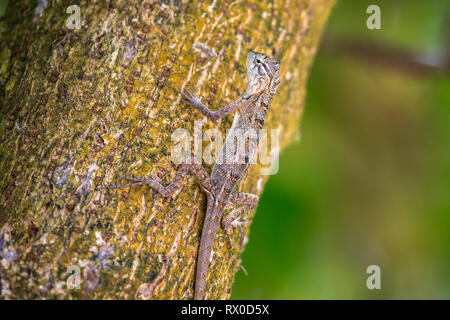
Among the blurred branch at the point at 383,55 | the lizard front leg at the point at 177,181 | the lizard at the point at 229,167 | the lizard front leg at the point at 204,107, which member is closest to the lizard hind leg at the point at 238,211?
the lizard at the point at 229,167

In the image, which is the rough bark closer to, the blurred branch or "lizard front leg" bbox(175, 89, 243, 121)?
"lizard front leg" bbox(175, 89, 243, 121)

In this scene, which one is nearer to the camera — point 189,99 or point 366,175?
point 189,99

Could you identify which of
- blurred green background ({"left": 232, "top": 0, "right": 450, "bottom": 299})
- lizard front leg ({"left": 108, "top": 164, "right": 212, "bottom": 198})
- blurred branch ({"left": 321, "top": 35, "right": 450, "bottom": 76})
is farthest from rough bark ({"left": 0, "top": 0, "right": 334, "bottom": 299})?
blurred branch ({"left": 321, "top": 35, "right": 450, "bottom": 76})

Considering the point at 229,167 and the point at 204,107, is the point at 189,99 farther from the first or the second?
the point at 229,167

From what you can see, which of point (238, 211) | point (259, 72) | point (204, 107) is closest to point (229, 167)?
point (238, 211)

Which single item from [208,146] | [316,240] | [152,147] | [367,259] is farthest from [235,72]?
[367,259]

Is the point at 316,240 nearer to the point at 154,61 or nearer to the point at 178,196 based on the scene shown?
the point at 178,196
